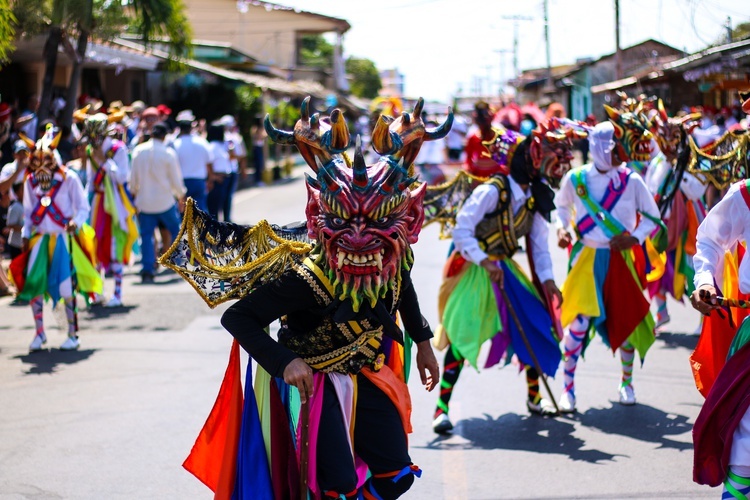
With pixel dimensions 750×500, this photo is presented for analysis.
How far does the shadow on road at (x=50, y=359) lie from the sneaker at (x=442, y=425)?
3.58 metres

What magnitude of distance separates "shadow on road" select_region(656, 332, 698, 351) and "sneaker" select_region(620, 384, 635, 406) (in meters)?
2.10

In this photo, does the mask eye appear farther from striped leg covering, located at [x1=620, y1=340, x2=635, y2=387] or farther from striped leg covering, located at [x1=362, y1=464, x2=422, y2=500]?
striped leg covering, located at [x1=620, y1=340, x2=635, y2=387]

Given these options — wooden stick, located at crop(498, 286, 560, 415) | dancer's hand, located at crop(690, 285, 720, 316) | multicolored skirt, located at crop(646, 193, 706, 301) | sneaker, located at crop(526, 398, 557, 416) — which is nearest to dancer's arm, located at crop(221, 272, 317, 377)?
dancer's hand, located at crop(690, 285, 720, 316)

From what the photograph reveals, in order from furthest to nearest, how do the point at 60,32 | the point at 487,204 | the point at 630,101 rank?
the point at 60,32 → the point at 630,101 → the point at 487,204

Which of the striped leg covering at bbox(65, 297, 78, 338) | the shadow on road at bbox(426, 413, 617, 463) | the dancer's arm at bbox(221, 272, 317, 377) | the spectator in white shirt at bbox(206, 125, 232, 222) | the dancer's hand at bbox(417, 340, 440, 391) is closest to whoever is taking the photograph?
the dancer's arm at bbox(221, 272, 317, 377)

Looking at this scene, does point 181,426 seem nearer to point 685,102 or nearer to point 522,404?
point 522,404

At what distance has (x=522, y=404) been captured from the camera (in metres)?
7.87

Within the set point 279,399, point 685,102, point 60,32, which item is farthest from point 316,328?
point 685,102

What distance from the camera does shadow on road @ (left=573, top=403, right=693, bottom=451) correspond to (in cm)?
696

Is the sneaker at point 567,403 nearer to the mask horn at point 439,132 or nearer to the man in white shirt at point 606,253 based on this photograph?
the man in white shirt at point 606,253

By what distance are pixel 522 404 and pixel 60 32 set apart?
1113cm

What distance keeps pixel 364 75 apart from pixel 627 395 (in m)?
92.8

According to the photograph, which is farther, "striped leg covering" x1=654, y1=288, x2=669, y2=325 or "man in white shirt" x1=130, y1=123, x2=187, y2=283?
"man in white shirt" x1=130, y1=123, x2=187, y2=283

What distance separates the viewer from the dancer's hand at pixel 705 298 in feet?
14.1
